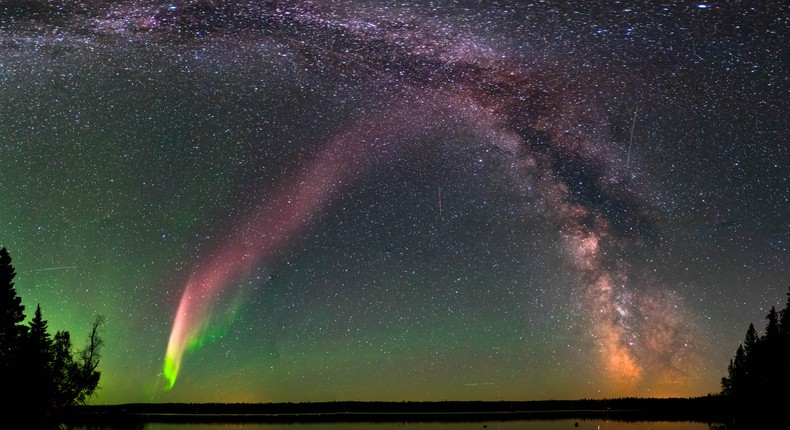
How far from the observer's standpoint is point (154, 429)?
6788cm

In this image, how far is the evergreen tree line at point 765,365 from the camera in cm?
6103

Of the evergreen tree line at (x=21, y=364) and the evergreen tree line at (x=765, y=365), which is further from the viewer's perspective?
the evergreen tree line at (x=765, y=365)

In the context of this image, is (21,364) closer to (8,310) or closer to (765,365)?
(8,310)

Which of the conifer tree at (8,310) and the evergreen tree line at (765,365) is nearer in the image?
the conifer tree at (8,310)

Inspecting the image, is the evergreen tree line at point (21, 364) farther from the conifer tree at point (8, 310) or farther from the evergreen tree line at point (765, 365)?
the evergreen tree line at point (765, 365)

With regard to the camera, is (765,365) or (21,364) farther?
(765,365)

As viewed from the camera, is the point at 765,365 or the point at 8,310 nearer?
the point at 8,310

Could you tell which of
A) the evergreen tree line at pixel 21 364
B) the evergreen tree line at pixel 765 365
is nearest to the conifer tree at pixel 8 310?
the evergreen tree line at pixel 21 364

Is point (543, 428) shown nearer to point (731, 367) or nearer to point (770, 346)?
point (770, 346)

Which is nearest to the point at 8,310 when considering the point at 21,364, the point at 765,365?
the point at 21,364

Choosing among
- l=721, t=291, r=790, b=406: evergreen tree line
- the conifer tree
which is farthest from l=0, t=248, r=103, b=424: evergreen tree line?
l=721, t=291, r=790, b=406: evergreen tree line

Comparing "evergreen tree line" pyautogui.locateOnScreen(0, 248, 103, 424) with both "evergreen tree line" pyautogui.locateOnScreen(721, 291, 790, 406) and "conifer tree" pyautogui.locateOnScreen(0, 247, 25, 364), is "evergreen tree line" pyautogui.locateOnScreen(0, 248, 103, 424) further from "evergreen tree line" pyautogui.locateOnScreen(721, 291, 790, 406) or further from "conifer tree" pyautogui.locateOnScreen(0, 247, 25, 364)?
"evergreen tree line" pyautogui.locateOnScreen(721, 291, 790, 406)

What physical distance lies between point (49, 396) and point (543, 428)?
1673 inches

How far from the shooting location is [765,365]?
71812 mm
